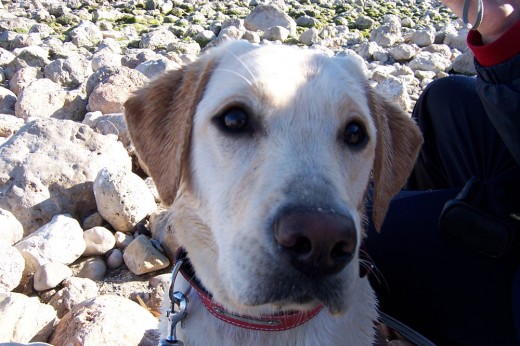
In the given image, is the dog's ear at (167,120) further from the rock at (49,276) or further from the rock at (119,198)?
the rock at (119,198)

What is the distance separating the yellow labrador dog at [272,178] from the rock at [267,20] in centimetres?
1114

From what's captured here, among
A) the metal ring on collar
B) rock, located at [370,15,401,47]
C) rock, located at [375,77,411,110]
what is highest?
the metal ring on collar

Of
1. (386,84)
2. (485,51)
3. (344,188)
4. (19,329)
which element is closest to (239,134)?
(344,188)

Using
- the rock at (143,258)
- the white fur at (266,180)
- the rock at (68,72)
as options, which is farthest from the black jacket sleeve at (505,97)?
the rock at (68,72)

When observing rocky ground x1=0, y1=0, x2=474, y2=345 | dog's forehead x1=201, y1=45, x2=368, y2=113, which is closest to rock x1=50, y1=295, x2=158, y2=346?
rocky ground x1=0, y1=0, x2=474, y2=345

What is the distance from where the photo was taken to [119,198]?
4621 mm

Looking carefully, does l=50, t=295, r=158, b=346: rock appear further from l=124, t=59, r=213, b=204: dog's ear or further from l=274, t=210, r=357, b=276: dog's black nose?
l=274, t=210, r=357, b=276: dog's black nose

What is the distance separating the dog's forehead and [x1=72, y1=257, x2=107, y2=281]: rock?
7.36ft

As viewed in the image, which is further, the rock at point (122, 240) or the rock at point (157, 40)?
the rock at point (157, 40)

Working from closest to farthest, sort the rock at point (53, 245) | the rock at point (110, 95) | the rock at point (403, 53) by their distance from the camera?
the rock at point (53, 245)
the rock at point (110, 95)
the rock at point (403, 53)

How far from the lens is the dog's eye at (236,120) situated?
248 centimetres

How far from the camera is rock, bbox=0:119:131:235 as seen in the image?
475 cm

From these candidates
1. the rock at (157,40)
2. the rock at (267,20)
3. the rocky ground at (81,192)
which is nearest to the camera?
the rocky ground at (81,192)

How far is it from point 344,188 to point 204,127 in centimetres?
78
